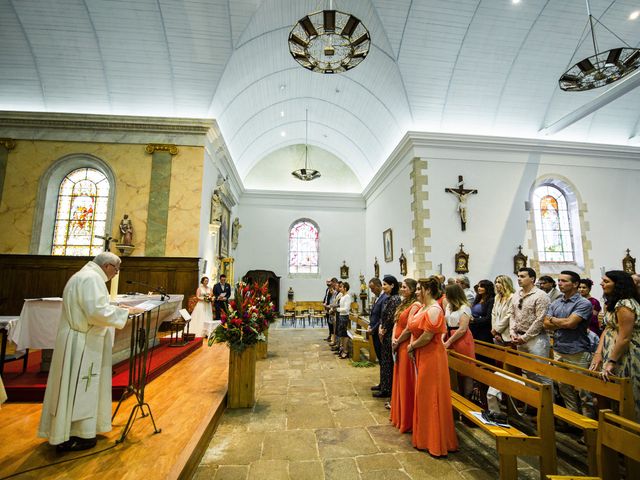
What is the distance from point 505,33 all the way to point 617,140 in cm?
582

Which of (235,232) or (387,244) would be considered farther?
(235,232)

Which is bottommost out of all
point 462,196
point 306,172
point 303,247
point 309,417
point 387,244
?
point 309,417

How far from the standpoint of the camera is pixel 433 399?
2768mm

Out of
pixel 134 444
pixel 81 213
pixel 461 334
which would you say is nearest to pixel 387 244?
pixel 461 334

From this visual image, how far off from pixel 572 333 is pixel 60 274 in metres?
9.95

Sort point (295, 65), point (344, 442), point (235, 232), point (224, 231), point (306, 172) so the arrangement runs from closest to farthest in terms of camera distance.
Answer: point (344, 442)
point (295, 65)
point (224, 231)
point (306, 172)
point (235, 232)

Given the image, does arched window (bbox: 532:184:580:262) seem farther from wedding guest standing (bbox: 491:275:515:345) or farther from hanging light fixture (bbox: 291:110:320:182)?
hanging light fixture (bbox: 291:110:320:182)

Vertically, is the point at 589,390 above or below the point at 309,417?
above

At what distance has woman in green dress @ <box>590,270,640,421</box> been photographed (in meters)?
2.58

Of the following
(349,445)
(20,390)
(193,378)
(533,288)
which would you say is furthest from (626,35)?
(20,390)

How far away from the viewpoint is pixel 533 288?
149 inches

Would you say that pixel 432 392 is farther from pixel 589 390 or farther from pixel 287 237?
pixel 287 237

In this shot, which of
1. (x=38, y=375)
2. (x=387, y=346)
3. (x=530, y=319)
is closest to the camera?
(x=530, y=319)

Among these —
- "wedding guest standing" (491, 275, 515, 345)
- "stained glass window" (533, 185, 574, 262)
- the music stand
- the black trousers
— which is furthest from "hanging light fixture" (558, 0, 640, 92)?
the music stand
